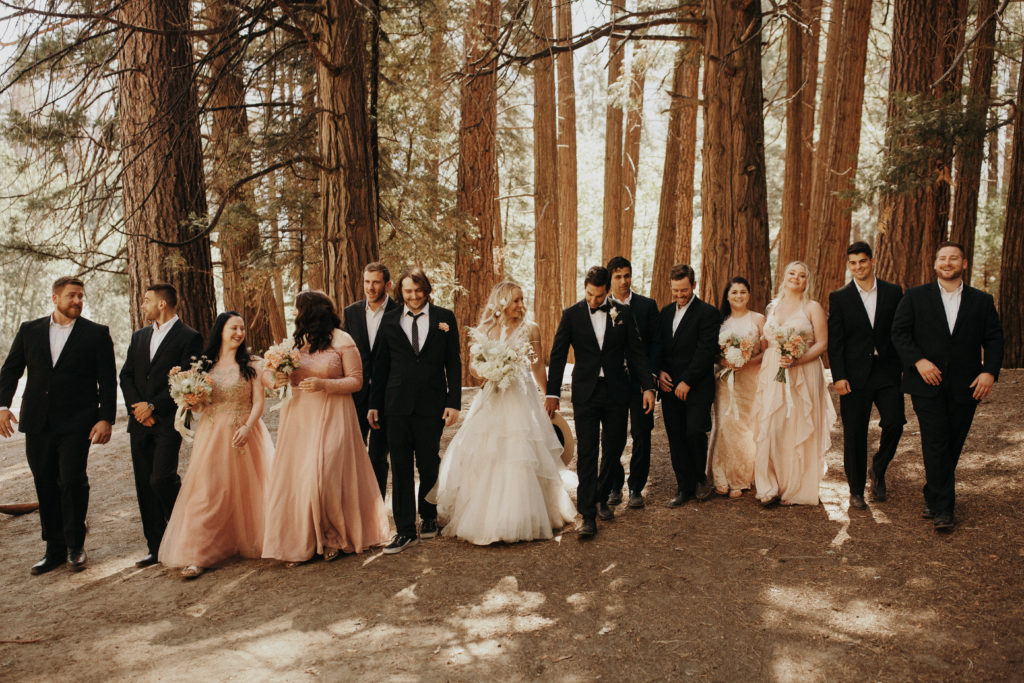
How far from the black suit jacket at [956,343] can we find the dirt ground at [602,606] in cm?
108

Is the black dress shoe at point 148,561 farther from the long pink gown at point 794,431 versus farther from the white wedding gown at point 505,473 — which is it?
the long pink gown at point 794,431

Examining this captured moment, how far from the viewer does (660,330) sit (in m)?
7.05

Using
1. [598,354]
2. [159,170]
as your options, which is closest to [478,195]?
[159,170]

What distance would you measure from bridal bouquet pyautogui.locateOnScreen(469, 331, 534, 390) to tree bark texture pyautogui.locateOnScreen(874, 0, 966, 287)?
5.88m

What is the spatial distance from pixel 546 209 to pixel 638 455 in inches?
392

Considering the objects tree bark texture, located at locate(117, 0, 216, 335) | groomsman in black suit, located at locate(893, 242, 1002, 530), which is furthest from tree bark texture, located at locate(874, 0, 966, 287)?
tree bark texture, located at locate(117, 0, 216, 335)

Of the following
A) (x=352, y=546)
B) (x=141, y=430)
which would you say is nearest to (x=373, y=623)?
(x=352, y=546)

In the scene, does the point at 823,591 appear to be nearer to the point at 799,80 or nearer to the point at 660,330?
the point at 660,330

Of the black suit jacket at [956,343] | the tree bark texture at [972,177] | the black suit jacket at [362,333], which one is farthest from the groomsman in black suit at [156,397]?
the tree bark texture at [972,177]

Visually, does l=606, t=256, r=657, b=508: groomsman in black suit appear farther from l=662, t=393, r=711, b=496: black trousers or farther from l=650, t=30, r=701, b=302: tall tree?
l=650, t=30, r=701, b=302: tall tree

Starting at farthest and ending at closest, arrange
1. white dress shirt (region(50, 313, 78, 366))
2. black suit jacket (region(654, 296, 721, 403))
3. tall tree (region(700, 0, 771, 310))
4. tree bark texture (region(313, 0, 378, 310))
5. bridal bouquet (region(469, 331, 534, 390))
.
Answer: tree bark texture (region(313, 0, 378, 310))
tall tree (region(700, 0, 771, 310))
black suit jacket (region(654, 296, 721, 403))
white dress shirt (region(50, 313, 78, 366))
bridal bouquet (region(469, 331, 534, 390))

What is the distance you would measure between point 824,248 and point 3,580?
13.0 metres

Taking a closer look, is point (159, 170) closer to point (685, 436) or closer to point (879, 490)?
point (685, 436)

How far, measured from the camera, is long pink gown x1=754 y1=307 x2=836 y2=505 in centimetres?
666
